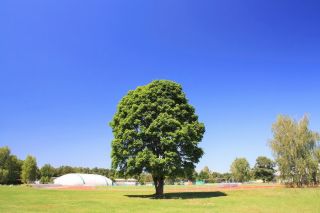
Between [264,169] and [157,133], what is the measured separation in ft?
427

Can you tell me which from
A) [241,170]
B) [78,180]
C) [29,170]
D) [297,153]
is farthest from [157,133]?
[241,170]

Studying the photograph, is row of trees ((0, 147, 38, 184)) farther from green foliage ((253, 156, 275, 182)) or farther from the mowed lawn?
green foliage ((253, 156, 275, 182))

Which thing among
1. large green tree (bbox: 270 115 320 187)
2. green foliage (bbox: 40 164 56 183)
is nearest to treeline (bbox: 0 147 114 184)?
green foliage (bbox: 40 164 56 183)

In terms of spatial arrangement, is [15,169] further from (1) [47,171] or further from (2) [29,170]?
(1) [47,171]

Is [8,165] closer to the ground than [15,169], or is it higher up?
higher up

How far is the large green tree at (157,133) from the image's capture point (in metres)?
41.7

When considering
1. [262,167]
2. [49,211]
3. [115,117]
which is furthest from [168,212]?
[262,167]

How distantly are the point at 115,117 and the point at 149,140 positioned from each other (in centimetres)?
706

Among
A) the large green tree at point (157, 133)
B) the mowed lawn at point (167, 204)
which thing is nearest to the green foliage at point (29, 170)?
the mowed lawn at point (167, 204)

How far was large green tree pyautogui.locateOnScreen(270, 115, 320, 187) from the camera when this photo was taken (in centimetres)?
6500

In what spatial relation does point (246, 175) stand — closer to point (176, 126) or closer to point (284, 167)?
point (284, 167)

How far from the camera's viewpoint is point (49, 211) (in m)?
24.9

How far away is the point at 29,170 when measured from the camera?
138m

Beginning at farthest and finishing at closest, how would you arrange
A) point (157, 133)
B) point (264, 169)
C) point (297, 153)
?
point (264, 169), point (297, 153), point (157, 133)
